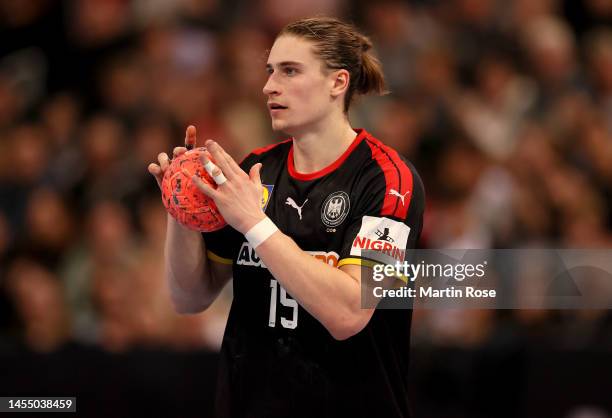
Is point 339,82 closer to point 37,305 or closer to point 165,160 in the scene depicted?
point 165,160

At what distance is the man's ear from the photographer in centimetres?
389

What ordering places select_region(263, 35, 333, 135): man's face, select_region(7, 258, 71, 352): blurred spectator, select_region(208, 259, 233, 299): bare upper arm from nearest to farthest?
select_region(263, 35, 333, 135): man's face
select_region(208, 259, 233, 299): bare upper arm
select_region(7, 258, 71, 352): blurred spectator

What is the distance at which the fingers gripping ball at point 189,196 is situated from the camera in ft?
11.7

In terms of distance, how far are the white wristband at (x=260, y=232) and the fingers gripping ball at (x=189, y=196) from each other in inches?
7.8

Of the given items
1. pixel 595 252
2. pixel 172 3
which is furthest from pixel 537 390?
pixel 172 3

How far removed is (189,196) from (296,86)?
64 cm

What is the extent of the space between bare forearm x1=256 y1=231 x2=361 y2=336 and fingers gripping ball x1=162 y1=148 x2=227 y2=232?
0.26 m

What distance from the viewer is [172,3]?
9.25 metres

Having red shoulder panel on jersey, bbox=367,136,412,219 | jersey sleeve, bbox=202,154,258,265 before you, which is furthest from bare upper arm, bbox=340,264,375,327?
jersey sleeve, bbox=202,154,258,265

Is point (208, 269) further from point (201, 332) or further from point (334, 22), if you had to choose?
point (201, 332)

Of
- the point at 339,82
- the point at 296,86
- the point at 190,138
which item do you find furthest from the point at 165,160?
the point at 339,82

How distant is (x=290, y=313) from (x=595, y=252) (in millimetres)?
3494

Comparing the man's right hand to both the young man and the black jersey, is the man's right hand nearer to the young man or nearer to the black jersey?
the young man

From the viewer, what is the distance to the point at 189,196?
3559 mm
